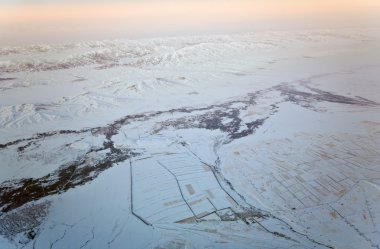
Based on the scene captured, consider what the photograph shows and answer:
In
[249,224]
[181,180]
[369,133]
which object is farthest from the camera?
[369,133]

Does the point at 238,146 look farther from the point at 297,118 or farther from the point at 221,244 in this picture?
the point at 221,244

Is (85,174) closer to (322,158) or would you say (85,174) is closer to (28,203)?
(28,203)

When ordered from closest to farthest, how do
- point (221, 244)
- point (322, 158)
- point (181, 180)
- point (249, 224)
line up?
point (221, 244) → point (249, 224) → point (181, 180) → point (322, 158)

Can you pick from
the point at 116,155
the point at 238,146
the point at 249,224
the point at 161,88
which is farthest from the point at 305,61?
the point at 249,224

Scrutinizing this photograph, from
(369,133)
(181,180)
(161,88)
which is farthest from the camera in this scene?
(161,88)

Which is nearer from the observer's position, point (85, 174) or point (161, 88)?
point (85, 174)

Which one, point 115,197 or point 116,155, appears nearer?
point 115,197

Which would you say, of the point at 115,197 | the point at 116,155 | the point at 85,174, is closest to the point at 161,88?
the point at 116,155
